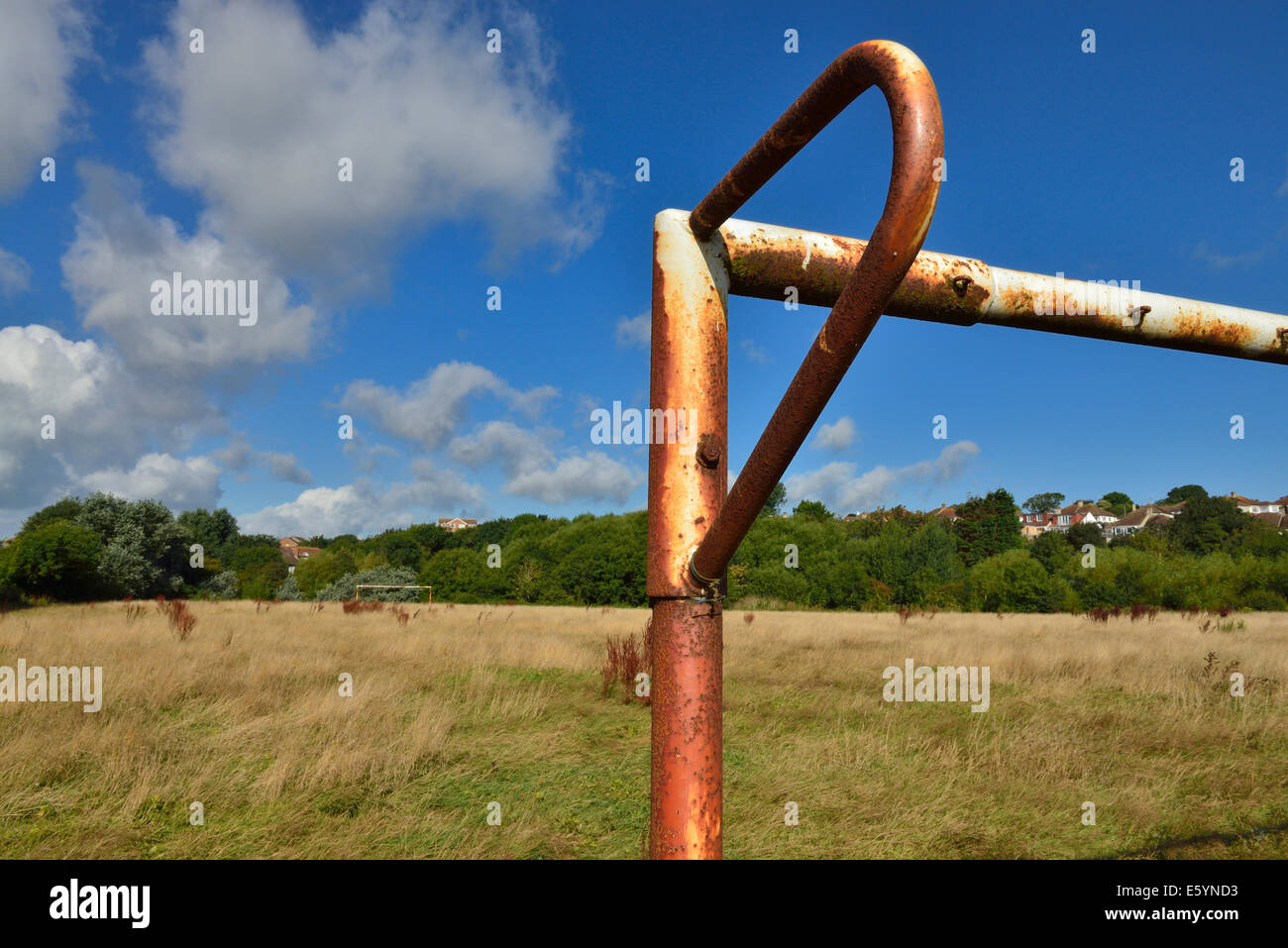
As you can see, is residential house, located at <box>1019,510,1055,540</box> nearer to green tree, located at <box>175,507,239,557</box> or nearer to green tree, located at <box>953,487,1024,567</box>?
green tree, located at <box>953,487,1024,567</box>

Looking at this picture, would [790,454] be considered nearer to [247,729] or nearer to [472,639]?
[247,729]

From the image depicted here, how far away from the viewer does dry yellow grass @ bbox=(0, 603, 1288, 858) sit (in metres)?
4.94

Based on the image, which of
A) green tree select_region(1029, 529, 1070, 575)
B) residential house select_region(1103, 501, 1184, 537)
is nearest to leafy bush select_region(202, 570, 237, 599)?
green tree select_region(1029, 529, 1070, 575)

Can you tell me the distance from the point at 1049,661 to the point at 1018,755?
21.9 ft

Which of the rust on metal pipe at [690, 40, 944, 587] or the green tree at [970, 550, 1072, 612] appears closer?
the rust on metal pipe at [690, 40, 944, 587]

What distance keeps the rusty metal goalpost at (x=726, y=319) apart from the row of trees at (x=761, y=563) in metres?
34.3

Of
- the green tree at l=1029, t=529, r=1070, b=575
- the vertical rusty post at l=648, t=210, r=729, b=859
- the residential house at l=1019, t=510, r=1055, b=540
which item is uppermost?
the vertical rusty post at l=648, t=210, r=729, b=859

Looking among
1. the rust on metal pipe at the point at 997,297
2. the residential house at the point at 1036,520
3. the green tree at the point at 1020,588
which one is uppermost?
the rust on metal pipe at the point at 997,297

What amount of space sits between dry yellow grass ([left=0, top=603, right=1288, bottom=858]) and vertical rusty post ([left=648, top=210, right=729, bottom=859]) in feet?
14.9

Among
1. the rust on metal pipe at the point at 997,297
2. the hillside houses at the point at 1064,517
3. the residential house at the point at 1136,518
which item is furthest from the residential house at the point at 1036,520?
the rust on metal pipe at the point at 997,297

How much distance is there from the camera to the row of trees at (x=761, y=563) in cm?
3384

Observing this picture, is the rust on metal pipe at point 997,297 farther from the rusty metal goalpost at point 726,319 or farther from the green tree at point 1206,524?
the green tree at point 1206,524

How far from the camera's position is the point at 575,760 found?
22.9 ft

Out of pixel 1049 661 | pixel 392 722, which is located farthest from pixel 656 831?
pixel 1049 661
